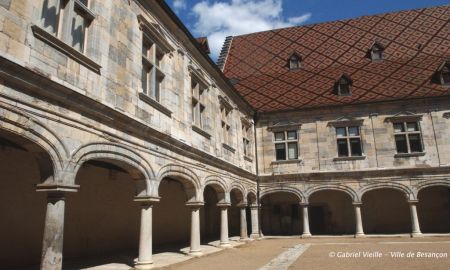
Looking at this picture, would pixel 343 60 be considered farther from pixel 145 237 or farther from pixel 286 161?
pixel 145 237

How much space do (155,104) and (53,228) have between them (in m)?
3.26

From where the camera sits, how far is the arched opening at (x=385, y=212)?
47.5ft

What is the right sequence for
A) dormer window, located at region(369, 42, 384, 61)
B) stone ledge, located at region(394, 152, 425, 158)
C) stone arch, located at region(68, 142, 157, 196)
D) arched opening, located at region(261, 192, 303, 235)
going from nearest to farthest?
stone arch, located at region(68, 142, 157, 196), stone ledge, located at region(394, 152, 425, 158), arched opening, located at region(261, 192, 303, 235), dormer window, located at region(369, 42, 384, 61)

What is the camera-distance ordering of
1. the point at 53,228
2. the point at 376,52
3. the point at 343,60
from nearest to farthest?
the point at 53,228 → the point at 376,52 → the point at 343,60

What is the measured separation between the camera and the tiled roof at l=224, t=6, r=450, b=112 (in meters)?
15.0

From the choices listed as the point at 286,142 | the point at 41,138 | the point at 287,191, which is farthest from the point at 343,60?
the point at 41,138

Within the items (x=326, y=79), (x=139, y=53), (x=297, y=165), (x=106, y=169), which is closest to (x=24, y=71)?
(x=139, y=53)

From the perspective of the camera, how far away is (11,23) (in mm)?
4066

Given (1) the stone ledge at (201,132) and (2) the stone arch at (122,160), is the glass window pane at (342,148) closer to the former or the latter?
(1) the stone ledge at (201,132)

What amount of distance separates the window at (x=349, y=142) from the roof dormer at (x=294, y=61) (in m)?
4.25

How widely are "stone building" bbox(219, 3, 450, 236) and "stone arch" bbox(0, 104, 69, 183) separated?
11015 mm

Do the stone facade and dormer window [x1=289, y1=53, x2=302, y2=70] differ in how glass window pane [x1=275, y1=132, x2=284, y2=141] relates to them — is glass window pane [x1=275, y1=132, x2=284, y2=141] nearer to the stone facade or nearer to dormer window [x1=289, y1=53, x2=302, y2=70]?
dormer window [x1=289, y1=53, x2=302, y2=70]

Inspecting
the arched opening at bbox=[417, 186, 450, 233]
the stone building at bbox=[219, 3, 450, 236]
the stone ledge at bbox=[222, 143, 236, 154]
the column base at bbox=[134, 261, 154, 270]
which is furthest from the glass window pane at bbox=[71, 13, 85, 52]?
the arched opening at bbox=[417, 186, 450, 233]

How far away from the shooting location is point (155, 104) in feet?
23.4
